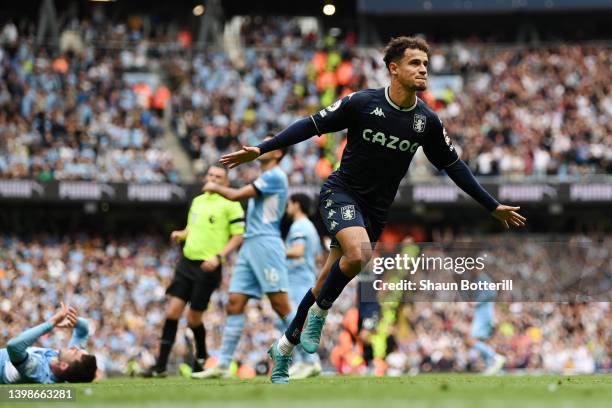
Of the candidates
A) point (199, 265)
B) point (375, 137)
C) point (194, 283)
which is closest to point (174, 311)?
point (194, 283)

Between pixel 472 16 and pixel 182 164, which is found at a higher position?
pixel 472 16

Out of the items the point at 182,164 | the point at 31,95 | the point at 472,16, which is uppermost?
the point at 472,16

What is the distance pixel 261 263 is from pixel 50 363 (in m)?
2.50

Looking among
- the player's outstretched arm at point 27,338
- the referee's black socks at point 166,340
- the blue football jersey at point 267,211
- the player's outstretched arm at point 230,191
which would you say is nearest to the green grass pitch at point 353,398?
the player's outstretched arm at point 27,338

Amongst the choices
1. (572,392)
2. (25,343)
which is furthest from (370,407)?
(25,343)

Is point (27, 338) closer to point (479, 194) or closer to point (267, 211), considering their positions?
point (267, 211)

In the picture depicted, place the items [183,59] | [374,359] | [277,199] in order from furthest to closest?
[183,59]
[374,359]
[277,199]

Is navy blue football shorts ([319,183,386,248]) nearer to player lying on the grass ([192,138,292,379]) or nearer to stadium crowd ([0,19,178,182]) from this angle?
player lying on the grass ([192,138,292,379])

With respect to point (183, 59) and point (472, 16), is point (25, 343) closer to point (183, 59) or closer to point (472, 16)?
point (183, 59)

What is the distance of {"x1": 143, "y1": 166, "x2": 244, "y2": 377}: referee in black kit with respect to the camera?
38.4 ft

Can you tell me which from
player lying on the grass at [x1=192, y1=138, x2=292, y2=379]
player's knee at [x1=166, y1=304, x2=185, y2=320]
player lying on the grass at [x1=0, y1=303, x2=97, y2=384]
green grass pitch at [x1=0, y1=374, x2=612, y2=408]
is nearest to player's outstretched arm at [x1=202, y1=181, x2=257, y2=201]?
A: player lying on the grass at [x1=192, y1=138, x2=292, y2=379]

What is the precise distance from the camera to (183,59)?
32.1m

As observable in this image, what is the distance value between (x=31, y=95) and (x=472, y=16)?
1376 centimetres

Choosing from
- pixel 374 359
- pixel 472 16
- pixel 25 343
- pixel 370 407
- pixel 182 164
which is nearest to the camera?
pixel 370 407
